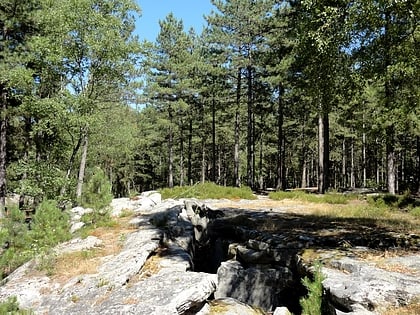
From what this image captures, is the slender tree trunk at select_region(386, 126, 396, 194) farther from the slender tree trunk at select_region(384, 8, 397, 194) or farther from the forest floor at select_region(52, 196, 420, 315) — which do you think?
the forest floor at select_region(52, 196, 420, 315)

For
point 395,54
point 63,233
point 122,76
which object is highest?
point 122,76

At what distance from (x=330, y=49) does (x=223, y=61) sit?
802 inches

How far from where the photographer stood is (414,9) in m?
6.70

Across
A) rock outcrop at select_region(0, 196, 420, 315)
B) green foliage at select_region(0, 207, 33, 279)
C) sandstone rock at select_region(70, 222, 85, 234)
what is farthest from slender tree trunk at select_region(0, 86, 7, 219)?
green foliage at select_region(0, 207, 33, 279)

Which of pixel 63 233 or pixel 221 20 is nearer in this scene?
pixel 63 233

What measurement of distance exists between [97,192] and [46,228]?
8.16 feet

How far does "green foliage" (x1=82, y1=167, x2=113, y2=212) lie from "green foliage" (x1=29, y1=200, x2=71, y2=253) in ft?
5.78

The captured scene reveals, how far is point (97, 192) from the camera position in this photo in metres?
10.4

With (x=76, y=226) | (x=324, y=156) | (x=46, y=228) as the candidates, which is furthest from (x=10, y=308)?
A: (x=324, y=156)

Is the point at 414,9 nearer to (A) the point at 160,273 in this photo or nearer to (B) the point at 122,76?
(A) the point at 160,273

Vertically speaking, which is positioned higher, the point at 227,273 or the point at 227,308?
the point at 227,273

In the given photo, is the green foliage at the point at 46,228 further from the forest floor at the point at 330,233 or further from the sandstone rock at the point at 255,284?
the sandstone rock at the point at 255,284

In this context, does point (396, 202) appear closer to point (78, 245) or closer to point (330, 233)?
point (330, 233)

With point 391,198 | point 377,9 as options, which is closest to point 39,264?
point 377,9
